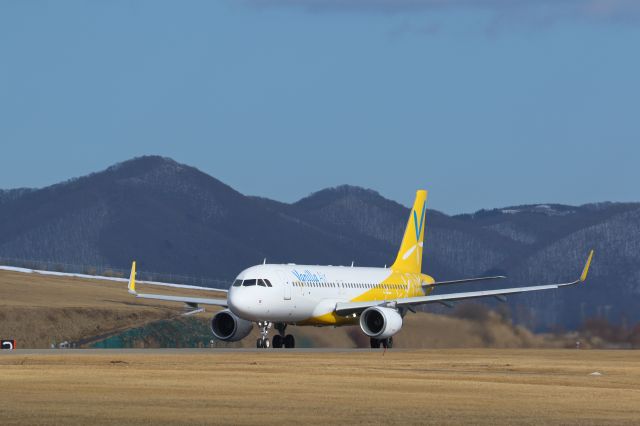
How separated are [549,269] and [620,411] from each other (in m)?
108

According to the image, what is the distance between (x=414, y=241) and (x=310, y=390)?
166ft

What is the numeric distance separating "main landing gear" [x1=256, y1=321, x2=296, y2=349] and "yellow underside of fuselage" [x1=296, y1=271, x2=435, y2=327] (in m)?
0.98

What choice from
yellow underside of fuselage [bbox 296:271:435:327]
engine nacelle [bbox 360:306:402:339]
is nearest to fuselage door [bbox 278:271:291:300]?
yellow underside of fuselage [bbox 296:271:435:327]

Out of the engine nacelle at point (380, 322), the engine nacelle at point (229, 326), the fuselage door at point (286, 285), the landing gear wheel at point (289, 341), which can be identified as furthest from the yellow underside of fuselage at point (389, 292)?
the fuselage door at point (286, 285)

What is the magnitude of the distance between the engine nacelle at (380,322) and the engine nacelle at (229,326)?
580 cm

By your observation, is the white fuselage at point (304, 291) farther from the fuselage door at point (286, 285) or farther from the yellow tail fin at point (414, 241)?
the yellow tail fin at point (414, 241)

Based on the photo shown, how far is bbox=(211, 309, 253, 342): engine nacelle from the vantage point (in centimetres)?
7381

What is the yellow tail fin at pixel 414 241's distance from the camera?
85.6 metres

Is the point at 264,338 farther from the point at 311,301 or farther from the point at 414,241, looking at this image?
the point at 414,241

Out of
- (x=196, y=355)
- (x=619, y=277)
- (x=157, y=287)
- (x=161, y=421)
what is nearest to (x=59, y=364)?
(x=196, y=355)

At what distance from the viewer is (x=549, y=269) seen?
456 ft

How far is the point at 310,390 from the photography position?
37.0m

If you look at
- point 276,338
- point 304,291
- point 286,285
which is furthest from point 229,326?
point 286,285

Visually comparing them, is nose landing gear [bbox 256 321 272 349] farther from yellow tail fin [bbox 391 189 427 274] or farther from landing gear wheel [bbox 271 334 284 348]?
yellow tail fin [bbox 391 189 427 274]
